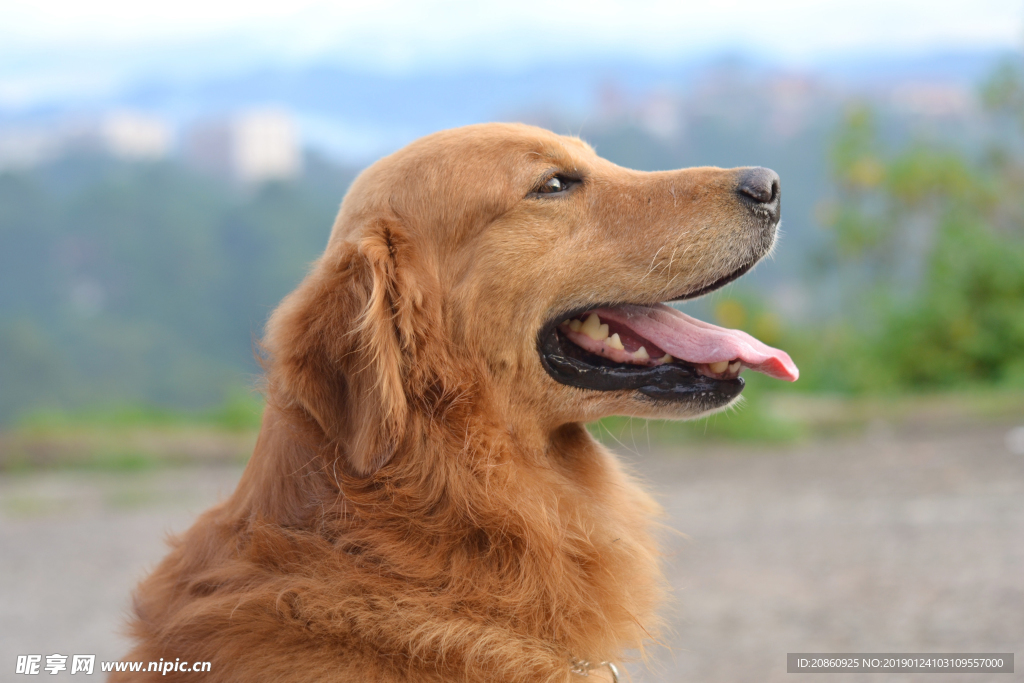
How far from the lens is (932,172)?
1175 centimetres

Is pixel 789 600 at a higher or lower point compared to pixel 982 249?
lower

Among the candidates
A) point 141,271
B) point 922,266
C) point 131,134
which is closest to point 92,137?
point 131,134

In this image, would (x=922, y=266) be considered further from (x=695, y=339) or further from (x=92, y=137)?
(x=92, y=137)

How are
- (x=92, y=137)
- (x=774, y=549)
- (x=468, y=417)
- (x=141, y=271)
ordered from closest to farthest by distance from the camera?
1. (x=468, y=417)
2. (x=774, y=549)
3. (x=141, y=271)
4. (x=92, y=137)

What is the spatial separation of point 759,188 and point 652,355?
0.64 metres

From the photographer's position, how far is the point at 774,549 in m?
6.36

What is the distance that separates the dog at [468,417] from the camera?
84.9 inches

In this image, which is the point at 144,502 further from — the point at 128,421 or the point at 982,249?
the point at 982,249

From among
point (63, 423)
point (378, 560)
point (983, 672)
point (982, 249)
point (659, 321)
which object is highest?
point (982, 249)

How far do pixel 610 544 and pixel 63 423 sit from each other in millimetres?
9172

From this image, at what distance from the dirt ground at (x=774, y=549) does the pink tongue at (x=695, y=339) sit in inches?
26.5

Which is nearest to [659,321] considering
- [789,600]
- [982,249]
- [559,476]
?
[559,476]

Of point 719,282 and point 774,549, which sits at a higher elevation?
point 719,282

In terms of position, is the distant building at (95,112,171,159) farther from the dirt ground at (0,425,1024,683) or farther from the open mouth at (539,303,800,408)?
the open mouth at (539,303,800,408)
